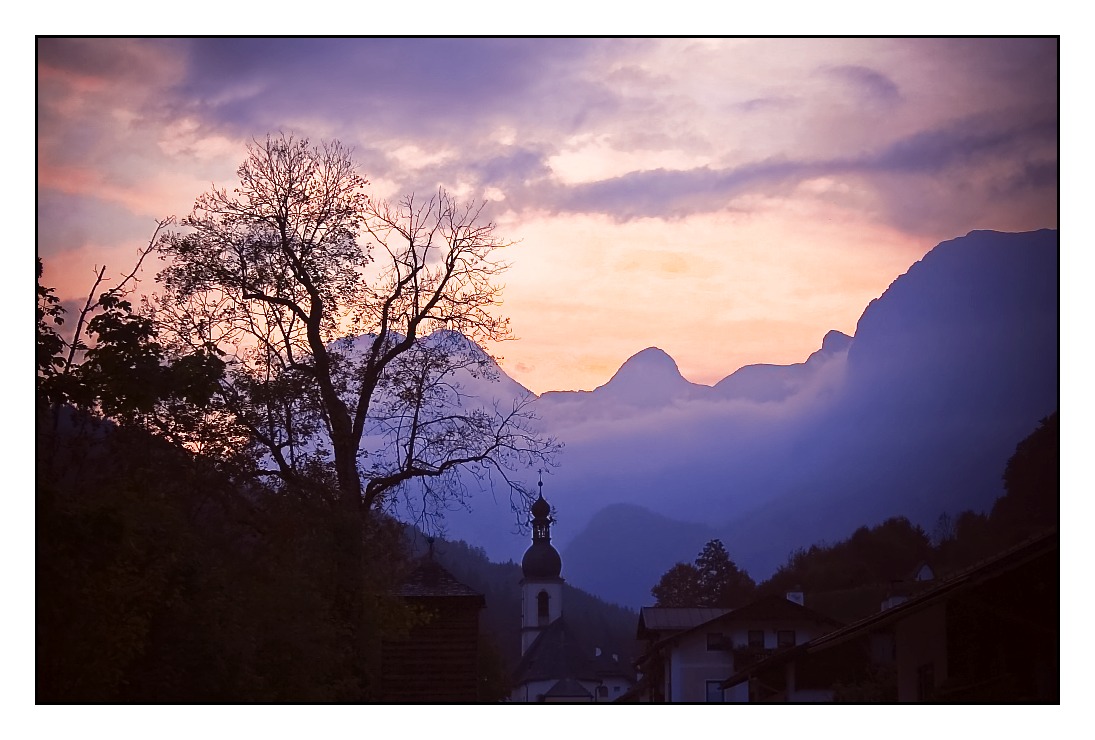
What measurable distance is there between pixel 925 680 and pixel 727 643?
50.6ft

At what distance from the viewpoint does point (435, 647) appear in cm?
2217

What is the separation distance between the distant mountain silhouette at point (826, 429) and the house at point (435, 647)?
5.79 ft

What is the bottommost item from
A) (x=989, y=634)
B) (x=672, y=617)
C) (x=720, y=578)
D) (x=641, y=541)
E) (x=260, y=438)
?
(x=720, y=578)

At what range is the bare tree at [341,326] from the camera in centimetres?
1830

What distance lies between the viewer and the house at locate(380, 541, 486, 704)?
20.3 m

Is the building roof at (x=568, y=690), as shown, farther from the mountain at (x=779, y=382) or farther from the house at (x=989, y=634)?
the house at (x=989, y=634)

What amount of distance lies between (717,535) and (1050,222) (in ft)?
176

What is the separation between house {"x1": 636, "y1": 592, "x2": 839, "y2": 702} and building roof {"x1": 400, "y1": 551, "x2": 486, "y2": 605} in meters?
11.0

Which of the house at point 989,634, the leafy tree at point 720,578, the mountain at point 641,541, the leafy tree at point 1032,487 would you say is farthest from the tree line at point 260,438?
the mountain at point 641,541

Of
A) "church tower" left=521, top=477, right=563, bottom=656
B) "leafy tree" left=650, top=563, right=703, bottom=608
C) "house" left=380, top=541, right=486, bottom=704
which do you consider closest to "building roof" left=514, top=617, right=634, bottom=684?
"church tower" left=521, top=477, right=563, bottom=656

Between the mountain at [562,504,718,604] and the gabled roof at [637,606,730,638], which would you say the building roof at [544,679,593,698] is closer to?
the mountain at [562,504,718,604]

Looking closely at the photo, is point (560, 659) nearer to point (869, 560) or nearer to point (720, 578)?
point (720, 578)

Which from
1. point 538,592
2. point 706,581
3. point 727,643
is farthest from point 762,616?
point 538,592
